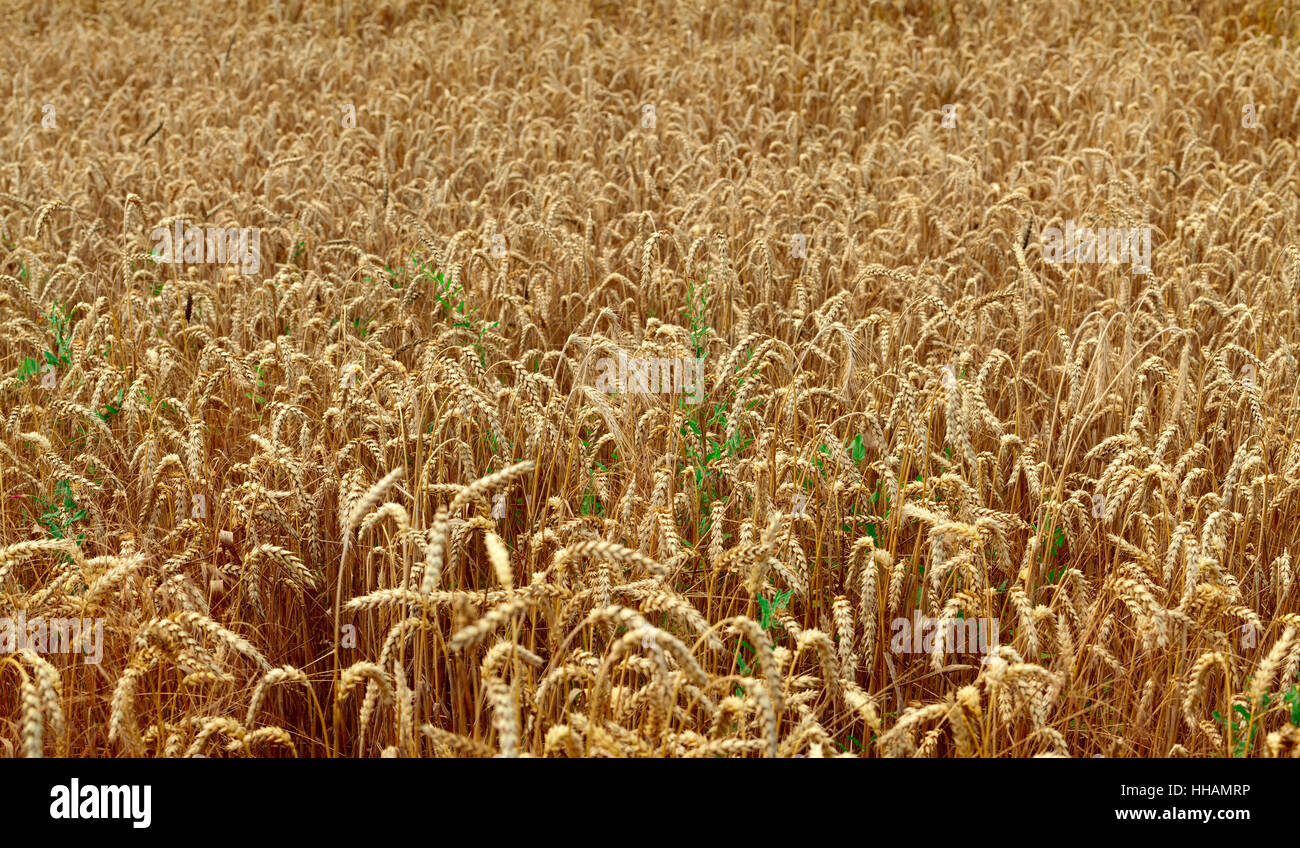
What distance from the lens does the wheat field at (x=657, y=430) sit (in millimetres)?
2035

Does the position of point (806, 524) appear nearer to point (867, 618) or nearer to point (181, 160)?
point (867, 618)

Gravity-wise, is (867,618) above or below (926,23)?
below

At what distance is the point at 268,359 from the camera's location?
3186 millimetres

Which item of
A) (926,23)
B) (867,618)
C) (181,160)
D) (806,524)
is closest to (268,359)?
(806,524)

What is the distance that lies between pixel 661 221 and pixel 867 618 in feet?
11.3

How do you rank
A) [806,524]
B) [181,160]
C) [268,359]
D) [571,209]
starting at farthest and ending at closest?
[181,160], [571,209], [268,359], [806,524]

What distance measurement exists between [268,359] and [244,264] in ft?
5.43

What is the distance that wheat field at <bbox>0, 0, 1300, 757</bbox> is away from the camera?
2035 mm

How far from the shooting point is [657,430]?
284 centimetres

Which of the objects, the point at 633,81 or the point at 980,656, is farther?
the point at 633,81

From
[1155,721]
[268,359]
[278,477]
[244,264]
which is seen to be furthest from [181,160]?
[1155,721]

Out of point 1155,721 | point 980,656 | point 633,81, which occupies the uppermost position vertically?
point 633,81
